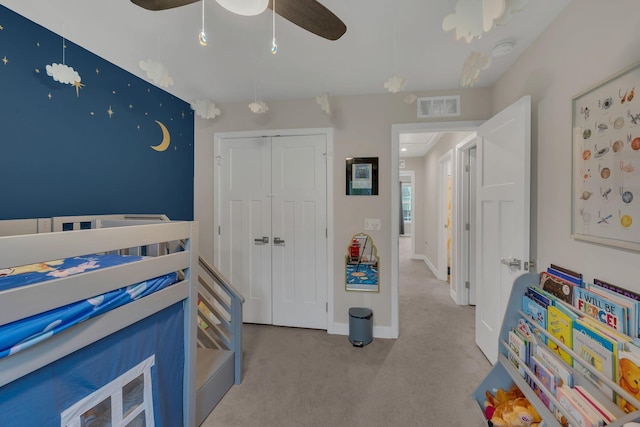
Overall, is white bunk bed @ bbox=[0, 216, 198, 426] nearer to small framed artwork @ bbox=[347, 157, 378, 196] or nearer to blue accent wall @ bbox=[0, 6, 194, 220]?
blue accent wall @ bbox=[0, 6, 194, 220]

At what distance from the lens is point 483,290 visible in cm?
239

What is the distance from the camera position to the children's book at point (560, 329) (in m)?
1.28

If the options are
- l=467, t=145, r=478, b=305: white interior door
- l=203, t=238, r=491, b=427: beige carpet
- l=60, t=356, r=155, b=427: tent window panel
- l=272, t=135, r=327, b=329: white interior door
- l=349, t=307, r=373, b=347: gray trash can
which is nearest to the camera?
l=60, t=356, r=155, b=427: tent window panel

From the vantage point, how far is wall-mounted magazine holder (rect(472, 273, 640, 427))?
1006mm

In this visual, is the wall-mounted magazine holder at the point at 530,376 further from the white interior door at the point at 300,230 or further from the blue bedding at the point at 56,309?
the blue bedding at the point at 56,309

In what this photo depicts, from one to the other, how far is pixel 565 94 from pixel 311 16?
4.82ft

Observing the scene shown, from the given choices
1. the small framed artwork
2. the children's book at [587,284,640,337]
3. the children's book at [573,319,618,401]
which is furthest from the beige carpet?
the small framed artwork

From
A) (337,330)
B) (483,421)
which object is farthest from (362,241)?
(483,421)

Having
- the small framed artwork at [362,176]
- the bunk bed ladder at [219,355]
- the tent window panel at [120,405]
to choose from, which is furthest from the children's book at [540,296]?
the tent window panel at [120,405]

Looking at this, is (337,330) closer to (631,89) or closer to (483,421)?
(483,421)

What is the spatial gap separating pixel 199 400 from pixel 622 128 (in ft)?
8.45

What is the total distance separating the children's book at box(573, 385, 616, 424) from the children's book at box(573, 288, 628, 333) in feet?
0.97

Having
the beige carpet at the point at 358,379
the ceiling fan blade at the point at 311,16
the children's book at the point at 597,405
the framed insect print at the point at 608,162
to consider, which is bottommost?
the beige carpet at the point at 358,379

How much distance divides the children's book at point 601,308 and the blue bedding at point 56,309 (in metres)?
1.98
